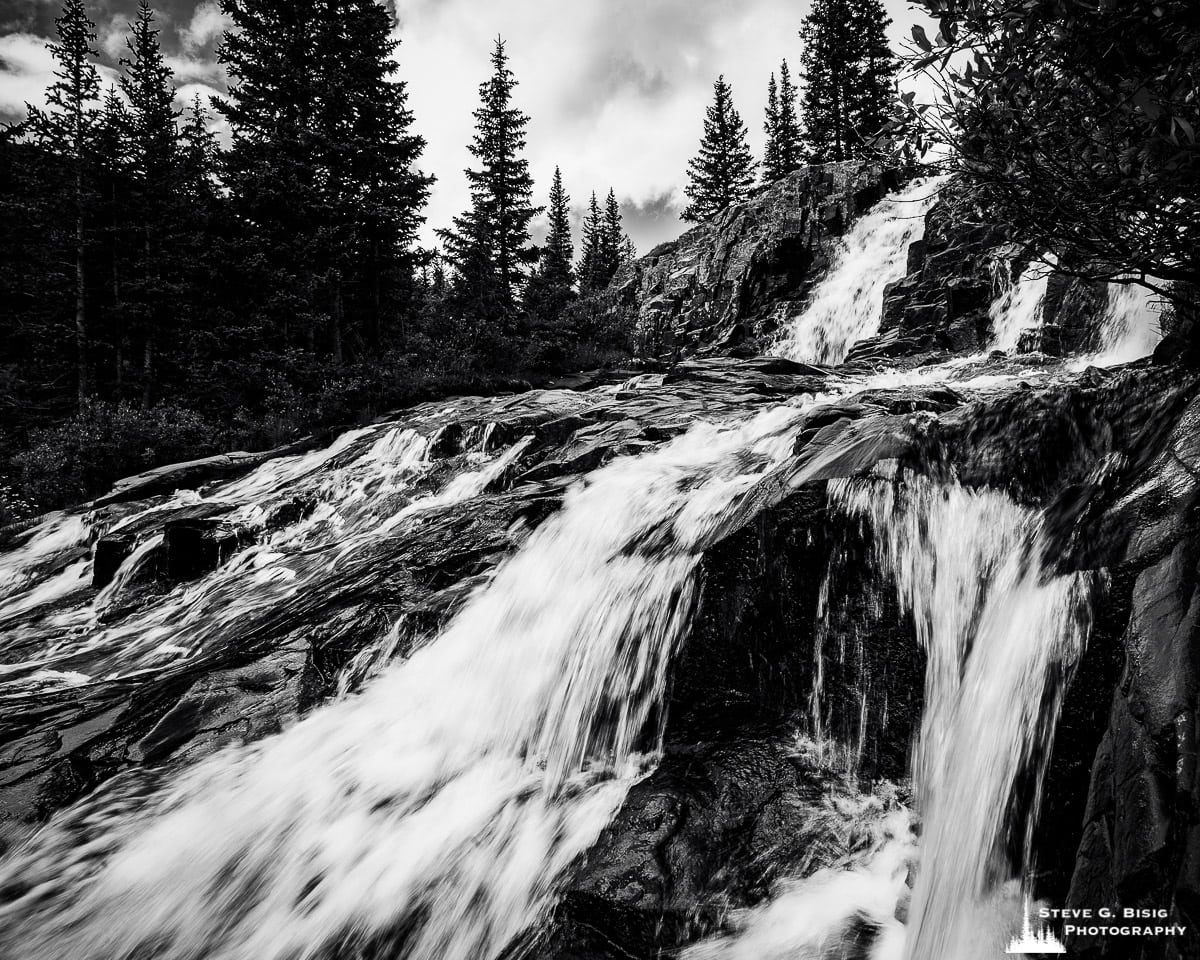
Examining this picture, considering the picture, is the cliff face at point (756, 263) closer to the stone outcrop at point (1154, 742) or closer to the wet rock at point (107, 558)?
the wet rock at point (107, 558)

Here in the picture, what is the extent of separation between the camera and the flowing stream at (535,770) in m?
2.73

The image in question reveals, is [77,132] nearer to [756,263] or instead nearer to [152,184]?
[152,184]

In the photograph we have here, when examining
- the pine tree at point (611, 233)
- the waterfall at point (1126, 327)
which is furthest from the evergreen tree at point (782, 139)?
the waterfall at point (1126, 327)

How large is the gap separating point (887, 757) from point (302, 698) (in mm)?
4483

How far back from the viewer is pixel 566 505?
258 inches

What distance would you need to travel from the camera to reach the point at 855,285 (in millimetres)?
22750

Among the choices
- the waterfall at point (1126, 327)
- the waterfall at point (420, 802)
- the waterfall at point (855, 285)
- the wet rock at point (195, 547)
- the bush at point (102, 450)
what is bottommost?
the waterfall at point (420, 802)

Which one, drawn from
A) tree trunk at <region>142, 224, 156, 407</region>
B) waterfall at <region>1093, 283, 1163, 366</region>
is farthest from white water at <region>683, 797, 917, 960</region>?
tree trunk at <region>142, 224, 156, 407</region>

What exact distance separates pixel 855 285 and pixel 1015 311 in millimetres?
8770

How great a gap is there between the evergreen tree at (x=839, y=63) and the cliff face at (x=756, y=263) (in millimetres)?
13700

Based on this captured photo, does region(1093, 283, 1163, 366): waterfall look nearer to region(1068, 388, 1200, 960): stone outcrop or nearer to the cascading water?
the cascading water

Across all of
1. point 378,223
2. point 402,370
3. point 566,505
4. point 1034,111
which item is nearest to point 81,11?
point 378,223

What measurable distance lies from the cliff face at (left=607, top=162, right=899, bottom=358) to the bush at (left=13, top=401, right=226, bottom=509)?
20.1 metres

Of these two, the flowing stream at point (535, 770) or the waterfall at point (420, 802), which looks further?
the waterfall at point (420, 802)
